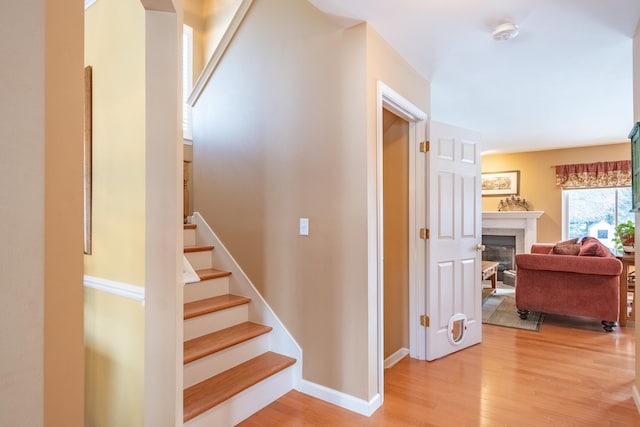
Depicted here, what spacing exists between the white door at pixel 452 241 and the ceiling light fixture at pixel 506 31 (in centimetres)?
81

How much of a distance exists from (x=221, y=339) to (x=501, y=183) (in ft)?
21.6

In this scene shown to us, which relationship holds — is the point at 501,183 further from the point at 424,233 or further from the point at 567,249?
the point at 424,233

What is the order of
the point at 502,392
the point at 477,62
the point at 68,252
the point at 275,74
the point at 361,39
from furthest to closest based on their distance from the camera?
the point at 477,62, the point at 275,74, the point at 502,392, the point at 361,39, the point at 68,252

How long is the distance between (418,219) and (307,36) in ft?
5.56

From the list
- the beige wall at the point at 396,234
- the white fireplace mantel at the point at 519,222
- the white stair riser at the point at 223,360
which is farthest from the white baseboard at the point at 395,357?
the white fireplace mantel at the point at 519,222

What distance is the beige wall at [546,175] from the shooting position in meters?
6.13

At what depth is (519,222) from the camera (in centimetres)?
654

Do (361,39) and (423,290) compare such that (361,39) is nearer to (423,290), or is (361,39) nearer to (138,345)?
(423,290)

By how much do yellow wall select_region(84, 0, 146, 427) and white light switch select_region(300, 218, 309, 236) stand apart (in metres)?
1.02

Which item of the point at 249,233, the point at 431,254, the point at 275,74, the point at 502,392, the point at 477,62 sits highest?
the point at 477,62

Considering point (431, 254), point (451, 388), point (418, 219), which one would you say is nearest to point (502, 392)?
point (451, 388)

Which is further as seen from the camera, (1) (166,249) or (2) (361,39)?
(2) (361,39)

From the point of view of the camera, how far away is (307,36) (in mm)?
2414

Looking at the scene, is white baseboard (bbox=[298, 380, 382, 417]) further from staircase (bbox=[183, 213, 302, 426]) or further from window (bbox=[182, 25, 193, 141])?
window (bbox=[182, 25, 193, 141])
